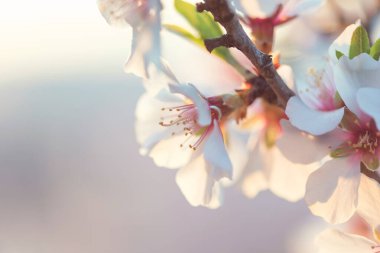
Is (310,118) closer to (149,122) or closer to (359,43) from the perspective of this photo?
(359,43)

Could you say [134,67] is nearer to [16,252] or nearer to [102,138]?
[16,252]

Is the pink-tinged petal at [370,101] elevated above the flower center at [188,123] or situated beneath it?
elevated above

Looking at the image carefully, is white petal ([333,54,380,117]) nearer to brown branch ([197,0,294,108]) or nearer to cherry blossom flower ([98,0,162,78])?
brown branch ([197,0,294,108])

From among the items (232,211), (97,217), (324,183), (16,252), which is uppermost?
(324,183)

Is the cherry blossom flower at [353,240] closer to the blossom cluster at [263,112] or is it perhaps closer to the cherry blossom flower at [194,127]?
the blossom cluster at [263,112]

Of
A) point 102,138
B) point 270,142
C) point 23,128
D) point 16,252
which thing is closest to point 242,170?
point 270,142

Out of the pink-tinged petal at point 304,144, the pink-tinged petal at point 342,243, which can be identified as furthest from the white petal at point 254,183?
the pink-tinged petal at point 342,243
